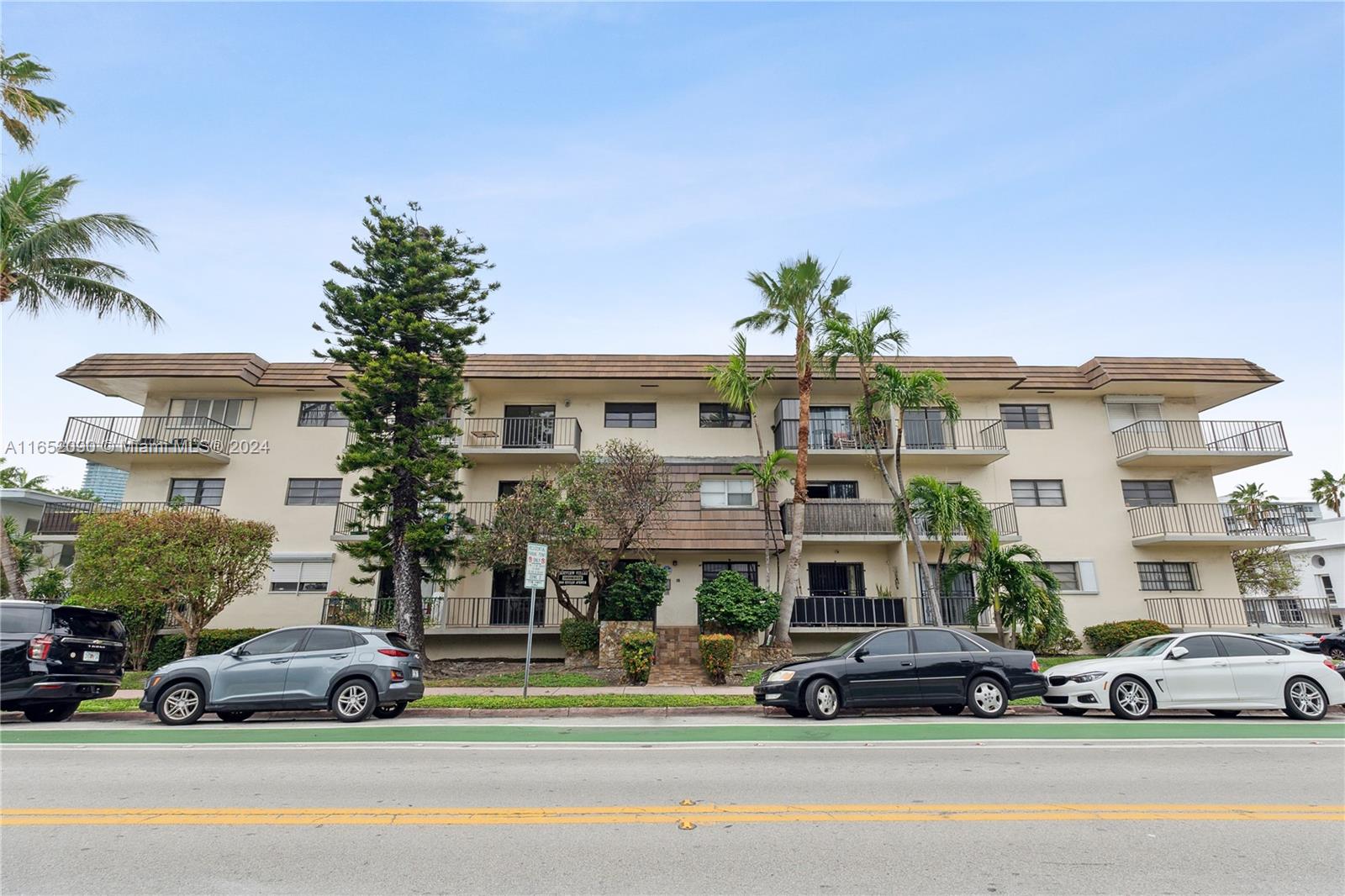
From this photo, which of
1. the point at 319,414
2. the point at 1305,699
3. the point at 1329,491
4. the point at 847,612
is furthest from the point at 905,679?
the point at 1329,491

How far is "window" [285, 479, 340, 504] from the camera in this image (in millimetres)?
22094

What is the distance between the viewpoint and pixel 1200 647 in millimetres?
10875

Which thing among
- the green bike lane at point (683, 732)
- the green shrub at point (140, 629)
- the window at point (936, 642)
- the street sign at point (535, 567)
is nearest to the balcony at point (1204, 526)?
the green bike lane at point (683, 732)

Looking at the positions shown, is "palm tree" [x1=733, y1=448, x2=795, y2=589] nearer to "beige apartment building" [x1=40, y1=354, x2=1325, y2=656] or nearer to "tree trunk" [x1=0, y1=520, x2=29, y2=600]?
"beige apartment building" [x1=40, y1=354, x2=1325, y2=656]

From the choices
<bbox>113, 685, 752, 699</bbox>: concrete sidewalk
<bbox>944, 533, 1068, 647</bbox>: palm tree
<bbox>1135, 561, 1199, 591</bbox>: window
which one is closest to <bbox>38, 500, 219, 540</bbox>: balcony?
<bbox>113, 685, 752, 699</bbox>: concrete sidewalk

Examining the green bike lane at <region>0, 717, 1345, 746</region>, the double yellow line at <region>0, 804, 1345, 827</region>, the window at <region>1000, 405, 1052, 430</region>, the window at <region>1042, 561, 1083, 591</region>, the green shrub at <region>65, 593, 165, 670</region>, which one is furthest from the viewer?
the window at <region>1000, 405, 1052, 430</region>

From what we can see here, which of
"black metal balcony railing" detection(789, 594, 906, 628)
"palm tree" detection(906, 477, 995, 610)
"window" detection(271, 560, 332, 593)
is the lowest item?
"black metal balcony railing" detection(789, 594, 906, 628)

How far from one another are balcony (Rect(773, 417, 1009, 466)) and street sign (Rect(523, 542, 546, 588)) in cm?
1047

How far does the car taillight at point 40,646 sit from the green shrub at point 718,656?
39.1 feet

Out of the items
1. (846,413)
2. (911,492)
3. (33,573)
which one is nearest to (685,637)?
(911,492)

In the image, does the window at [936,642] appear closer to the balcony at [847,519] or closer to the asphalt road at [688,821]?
the asphalt road at [688,821]

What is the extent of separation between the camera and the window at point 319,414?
2288 centimetres

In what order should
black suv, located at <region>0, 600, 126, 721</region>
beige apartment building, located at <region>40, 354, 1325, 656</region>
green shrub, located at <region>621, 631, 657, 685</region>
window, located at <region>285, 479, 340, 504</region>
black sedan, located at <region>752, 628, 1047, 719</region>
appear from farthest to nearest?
window, located at <region>285, 479, 340, 504</region>, beige apartment building, located at <region>40, 354, 1325, 656</region>, green shrub, located at <region>621, 631, 657, 685</region>, black sedan, located at <region>752, 628, 1047, 719</region>, black suv, located at <region>0, 600, 126, 721</region>

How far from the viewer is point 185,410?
904 inches
